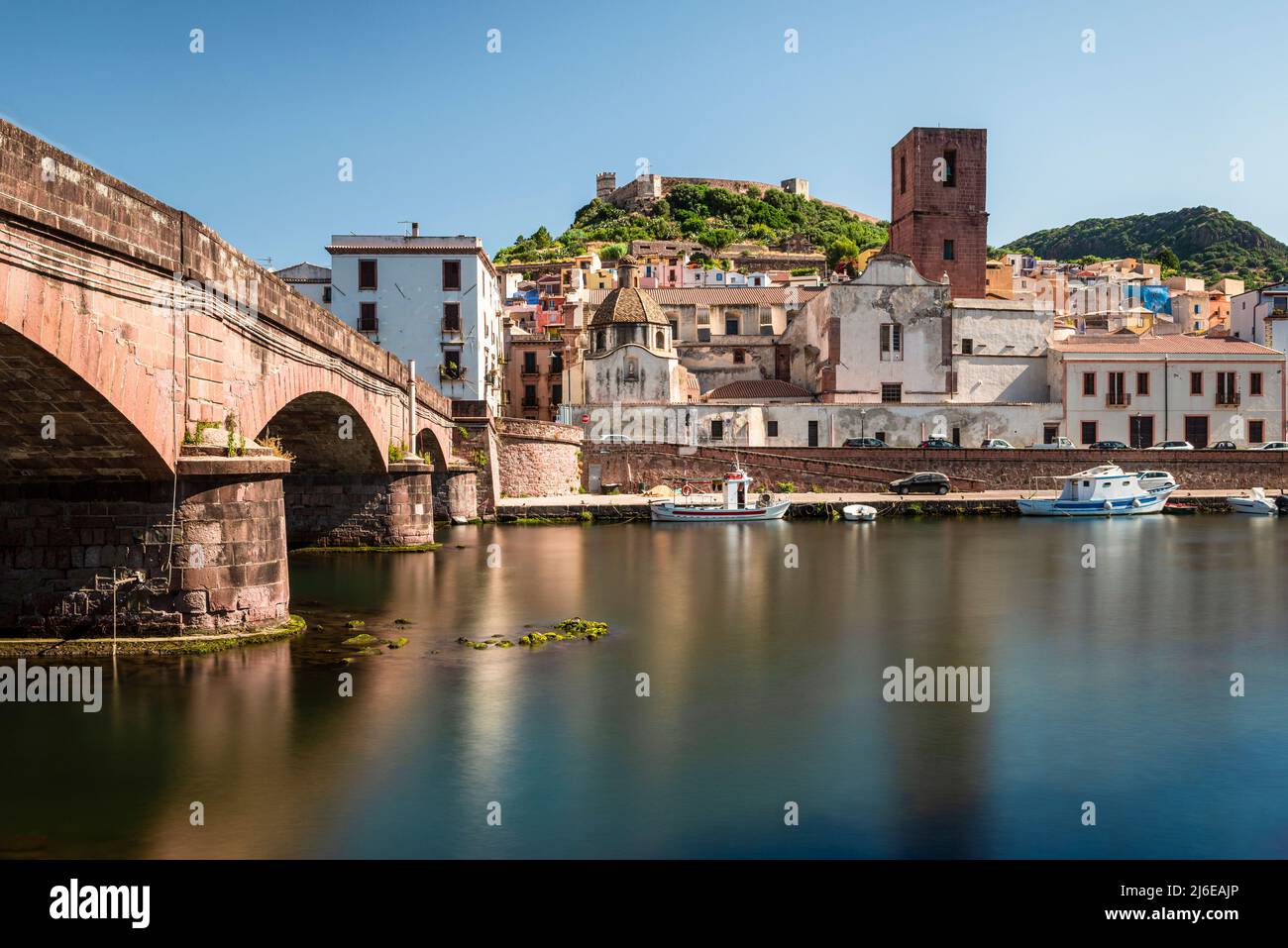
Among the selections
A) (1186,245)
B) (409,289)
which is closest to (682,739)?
(409,289)

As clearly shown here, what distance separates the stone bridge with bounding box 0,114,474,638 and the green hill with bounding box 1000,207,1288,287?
136388 mm

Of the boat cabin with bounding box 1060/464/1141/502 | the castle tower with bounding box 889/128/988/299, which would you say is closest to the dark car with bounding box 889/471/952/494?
the boat cabin with bounding box 1060/464/1141/502

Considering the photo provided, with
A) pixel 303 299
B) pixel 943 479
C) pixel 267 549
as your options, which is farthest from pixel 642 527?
pixel 267 549

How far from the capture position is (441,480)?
40.2 meters

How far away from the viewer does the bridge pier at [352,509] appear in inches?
1207

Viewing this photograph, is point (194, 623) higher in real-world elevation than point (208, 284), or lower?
lower

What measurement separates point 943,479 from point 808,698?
36.6 m

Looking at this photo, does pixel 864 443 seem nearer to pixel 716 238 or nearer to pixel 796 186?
pixel 716 238

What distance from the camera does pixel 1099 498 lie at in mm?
46562

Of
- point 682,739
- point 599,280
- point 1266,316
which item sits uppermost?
point 599,280

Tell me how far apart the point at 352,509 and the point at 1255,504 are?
36.9m

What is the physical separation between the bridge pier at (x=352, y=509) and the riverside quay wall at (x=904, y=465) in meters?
20.2
